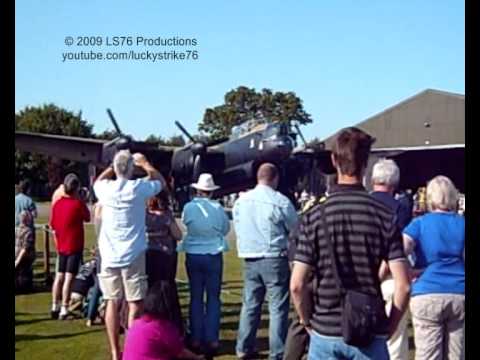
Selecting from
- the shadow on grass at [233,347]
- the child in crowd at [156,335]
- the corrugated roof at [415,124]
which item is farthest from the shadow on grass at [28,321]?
the corrugated roof at [415,124]

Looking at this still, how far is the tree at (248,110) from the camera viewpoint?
565 inches

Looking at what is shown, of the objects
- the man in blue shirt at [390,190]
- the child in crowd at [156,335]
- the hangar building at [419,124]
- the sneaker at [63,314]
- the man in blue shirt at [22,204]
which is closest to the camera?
the child in crowd at [156,335]

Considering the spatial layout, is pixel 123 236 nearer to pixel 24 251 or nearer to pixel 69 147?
pixel 24 251

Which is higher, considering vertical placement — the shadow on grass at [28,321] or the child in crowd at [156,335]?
the child in crowd at [156,335]

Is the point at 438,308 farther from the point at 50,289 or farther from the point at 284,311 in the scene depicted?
the point at 50,289

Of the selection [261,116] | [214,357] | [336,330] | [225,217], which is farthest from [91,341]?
[261,116]

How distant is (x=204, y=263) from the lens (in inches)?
233

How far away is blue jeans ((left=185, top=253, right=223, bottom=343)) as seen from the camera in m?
5.94

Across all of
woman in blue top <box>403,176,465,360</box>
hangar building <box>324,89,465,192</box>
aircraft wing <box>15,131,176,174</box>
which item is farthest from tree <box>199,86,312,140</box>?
woman in blue top <box>403,176,465,360</box>

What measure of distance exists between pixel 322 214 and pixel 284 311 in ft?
8.73

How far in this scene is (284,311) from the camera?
562cm

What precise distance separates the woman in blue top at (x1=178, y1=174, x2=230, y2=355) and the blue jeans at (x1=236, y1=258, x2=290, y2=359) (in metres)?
0.25

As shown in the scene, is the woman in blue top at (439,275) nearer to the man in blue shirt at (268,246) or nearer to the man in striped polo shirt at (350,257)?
the man in striped polo shirt at (350,257)

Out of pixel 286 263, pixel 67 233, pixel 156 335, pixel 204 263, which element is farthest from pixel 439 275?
pixel 67 233
